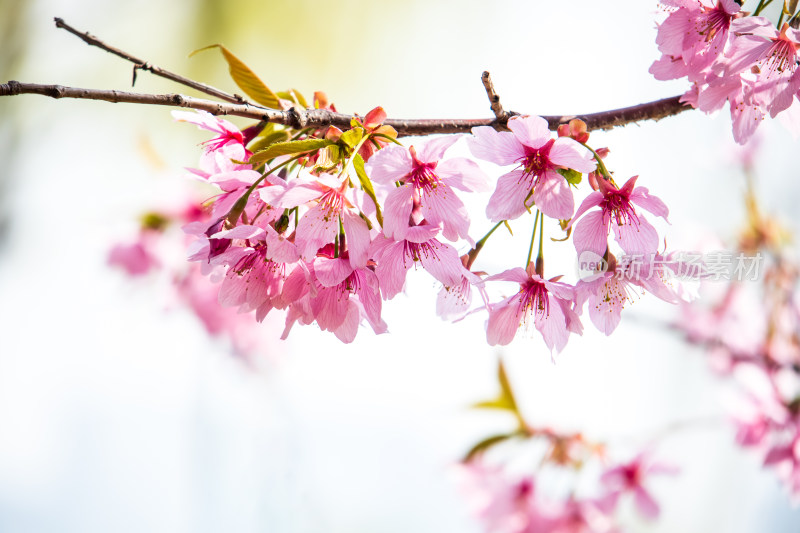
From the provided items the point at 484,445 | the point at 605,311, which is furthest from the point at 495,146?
the point at 484,445

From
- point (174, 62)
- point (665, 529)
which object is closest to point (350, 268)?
point (174, 62)

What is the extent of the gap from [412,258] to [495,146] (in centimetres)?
16

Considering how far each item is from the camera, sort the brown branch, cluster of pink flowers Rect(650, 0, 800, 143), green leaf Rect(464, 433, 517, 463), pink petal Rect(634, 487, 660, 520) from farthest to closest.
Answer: pink petal Rect(634, 487, 660, 520), green leaf Rect(464, 433, 517, 463), cluster of pink flowers Rect(650, 0, 800, 143), the brown branch

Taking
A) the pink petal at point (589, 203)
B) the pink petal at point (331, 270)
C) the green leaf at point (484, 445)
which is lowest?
the green leaf at point (484, 445)

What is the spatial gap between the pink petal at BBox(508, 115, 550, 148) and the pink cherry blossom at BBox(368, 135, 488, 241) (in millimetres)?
60

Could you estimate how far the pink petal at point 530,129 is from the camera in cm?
68

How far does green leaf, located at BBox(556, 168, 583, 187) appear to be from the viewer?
0.71 meters

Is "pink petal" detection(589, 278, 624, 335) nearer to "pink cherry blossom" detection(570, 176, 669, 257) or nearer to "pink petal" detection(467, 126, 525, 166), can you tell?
"pink cherry blossom" detection(570, 176, 669, 257)

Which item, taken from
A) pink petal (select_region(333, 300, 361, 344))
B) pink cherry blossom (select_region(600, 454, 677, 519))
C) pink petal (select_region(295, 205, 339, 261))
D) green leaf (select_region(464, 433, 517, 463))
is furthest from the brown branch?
pink cherry blossom (select_region(600, 454, 677, 519))

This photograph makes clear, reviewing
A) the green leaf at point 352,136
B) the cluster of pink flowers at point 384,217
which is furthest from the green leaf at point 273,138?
the green leaf at point 352,136

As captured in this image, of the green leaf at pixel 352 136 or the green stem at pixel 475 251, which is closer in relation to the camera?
the green leaf at pixel 352 136

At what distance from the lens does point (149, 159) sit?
6.07ft

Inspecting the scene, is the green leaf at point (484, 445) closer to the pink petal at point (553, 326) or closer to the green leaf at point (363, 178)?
the pink petal at point (553, 326)

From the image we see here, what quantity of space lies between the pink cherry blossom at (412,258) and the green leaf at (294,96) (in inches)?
9.3
